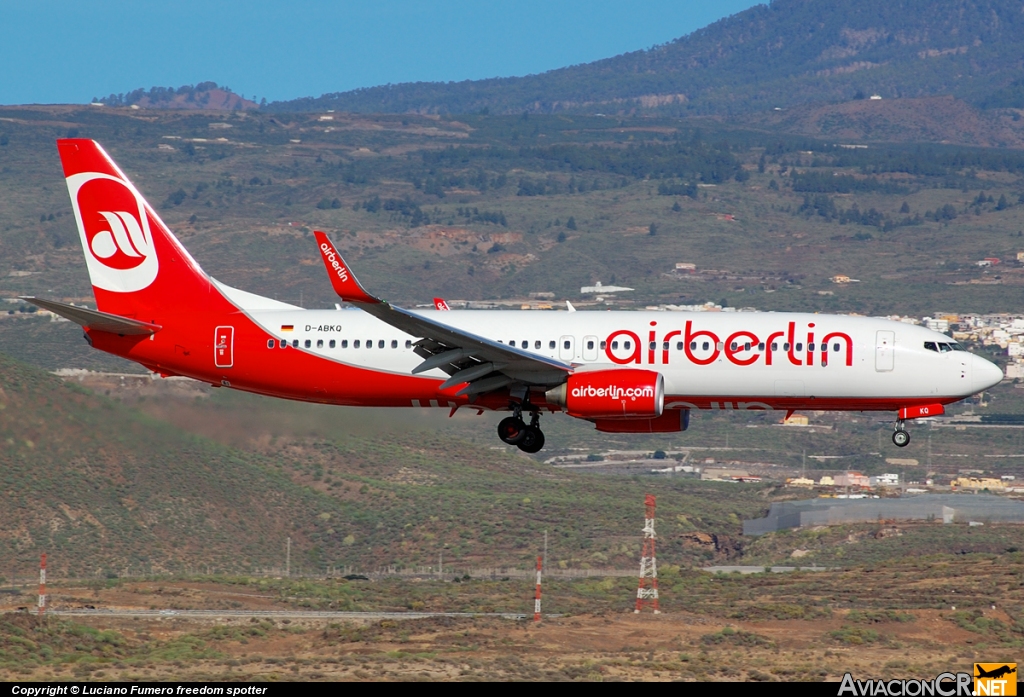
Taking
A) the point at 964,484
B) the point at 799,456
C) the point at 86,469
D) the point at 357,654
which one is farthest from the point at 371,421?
the point at 799,456

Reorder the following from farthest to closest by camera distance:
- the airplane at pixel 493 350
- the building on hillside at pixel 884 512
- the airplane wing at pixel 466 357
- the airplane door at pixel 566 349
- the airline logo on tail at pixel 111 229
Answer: the building on hillside at pixel 884 512 → the airline logo on tail at pixel 111 229 → the airplane door at pixel 566 349 → the airplane at pixel 493 350 → the airplane wing at pixel 466 357

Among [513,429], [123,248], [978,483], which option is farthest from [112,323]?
[978,483]

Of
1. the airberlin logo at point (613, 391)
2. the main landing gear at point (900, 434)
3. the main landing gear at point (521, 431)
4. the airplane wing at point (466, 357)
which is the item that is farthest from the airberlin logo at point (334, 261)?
the main landing gear at point (900, 434)

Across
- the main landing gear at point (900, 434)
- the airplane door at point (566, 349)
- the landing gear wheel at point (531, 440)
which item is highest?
the airplane door at point (566, 349)

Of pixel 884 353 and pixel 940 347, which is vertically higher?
pixel 940 347

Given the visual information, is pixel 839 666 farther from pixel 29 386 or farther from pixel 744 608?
pixel 29 386

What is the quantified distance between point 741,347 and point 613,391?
14.7ft

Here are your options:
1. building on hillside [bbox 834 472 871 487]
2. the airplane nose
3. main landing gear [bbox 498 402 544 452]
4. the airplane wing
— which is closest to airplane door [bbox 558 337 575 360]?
the airplane wing

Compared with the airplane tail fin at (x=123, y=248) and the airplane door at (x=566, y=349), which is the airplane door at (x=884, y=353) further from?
the airplane tail fin at (x=123, y=248)

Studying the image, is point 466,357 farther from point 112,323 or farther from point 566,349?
point 112,323

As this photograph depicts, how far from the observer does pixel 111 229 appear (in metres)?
55.2

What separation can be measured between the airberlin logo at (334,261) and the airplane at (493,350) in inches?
2.3

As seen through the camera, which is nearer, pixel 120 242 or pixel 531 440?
pixel 531 440

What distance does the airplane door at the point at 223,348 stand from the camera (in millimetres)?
53656
